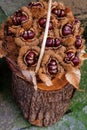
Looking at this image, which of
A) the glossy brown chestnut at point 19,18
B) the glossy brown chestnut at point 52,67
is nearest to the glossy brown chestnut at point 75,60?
the glossy brown chestnut at point 52,67

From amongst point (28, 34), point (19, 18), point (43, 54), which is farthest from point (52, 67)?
point (19, 18)

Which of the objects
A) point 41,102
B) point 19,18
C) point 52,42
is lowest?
point 41,102

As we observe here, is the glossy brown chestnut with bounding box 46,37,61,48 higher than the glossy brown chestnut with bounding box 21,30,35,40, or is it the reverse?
the glossy brown chestnut with bounding box 21,30,35,40

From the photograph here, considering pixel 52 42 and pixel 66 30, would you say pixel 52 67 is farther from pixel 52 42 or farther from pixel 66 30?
pixel 66 30

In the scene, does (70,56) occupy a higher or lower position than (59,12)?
lower

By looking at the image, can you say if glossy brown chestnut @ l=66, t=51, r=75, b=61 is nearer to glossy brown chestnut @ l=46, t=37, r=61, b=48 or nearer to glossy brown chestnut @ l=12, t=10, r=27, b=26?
glossy brown chestnut @ l=46, t=37, r=61, b=48

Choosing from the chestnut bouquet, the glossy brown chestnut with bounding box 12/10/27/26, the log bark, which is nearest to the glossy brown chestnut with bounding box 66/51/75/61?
the chestnut bouquet

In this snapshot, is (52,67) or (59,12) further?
(59,12)

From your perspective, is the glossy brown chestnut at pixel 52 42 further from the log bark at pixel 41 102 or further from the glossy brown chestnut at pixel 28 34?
the log bark at pixel 41 102
